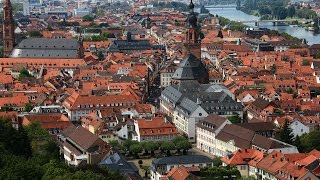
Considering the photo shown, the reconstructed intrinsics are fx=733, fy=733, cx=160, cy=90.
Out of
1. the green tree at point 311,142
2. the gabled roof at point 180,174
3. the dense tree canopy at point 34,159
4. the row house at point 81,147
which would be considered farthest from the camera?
the green tree at point 311,142

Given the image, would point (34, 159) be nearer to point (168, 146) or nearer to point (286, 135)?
point (168, 146)

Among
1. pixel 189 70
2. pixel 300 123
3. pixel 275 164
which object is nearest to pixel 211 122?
pixel 300 123

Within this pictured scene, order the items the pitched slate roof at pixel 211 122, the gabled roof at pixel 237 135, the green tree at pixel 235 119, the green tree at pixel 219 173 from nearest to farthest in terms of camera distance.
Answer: the green tree at pixel 219 173 → the gabled roof at pixel 237 135 → the pitched slate roof at pixel 211 122 → the green tree at pixel 235 119

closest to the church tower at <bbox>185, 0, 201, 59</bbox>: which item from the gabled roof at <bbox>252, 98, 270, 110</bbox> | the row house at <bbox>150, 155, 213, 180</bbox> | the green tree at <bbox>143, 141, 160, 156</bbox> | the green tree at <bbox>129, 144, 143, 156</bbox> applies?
the gabled roof at <bbox>252, 98, 270, 110</bbox>

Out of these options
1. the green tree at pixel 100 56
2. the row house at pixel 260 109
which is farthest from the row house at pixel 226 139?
the green tree at pixel 100 56

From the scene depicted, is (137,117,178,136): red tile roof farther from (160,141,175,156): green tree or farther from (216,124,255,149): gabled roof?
(216,124,255,149): gabled roof

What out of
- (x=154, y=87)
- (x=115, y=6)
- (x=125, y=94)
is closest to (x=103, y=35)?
(x=154, y=87)

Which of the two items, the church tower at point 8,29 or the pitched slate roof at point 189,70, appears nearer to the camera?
the pitched slate roof at point 189,70

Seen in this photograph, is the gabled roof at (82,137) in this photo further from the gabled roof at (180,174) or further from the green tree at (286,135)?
the green tree at (286,135)
